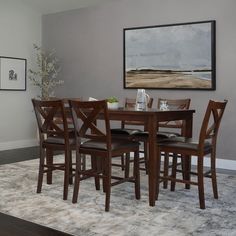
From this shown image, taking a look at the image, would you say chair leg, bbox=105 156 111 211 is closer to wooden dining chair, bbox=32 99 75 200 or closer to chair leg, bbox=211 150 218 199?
wooden dining chair, bbox=32 99 75 200

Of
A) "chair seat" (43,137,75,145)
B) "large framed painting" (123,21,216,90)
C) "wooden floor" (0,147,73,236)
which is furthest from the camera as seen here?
"large framed painting" (123,21,216,90)

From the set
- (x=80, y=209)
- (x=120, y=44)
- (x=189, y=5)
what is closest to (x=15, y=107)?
(x=120, y=44)

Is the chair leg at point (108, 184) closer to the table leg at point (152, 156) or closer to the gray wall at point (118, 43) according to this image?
the table leg at point (152, 156)

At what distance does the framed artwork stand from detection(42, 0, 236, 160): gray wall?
70 cm

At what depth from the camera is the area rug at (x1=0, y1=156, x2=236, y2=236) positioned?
103 inches

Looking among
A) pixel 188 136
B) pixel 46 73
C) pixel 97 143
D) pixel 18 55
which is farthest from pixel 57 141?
pixel 18 55

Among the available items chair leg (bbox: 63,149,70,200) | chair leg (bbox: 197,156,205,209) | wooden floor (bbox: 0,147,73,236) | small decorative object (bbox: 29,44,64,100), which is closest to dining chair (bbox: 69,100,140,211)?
chair leg (bbox: 63,149,70,200)

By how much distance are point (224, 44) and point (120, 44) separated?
5.71ft

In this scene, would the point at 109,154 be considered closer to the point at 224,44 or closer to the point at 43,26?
the point at 224,44

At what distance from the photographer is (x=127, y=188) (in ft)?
12.4

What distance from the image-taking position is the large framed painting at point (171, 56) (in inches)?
200

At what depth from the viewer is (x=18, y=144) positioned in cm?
666

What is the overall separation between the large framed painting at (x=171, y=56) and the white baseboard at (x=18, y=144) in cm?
229

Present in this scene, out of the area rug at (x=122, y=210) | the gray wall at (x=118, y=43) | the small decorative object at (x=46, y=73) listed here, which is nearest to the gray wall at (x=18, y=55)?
the small decorative object at (x=46, y=73)
